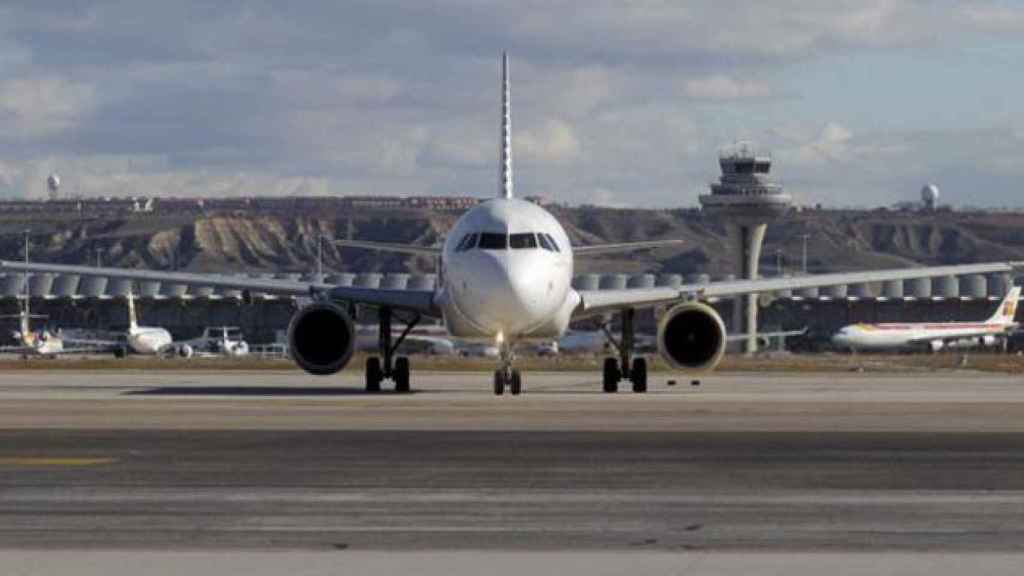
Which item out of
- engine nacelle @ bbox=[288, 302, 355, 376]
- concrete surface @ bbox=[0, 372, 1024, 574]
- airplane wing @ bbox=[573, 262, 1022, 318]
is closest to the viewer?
concrete surface @ bbox=[0, 372, 1024, 574]

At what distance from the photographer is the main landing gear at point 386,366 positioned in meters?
43.9

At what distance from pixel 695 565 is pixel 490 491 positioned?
215 inches

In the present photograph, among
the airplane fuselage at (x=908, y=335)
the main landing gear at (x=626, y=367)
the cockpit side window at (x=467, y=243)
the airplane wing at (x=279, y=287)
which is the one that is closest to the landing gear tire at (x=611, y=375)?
the main landing gear at (x=626, y=367)

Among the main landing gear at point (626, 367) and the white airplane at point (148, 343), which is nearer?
the main landing gear at point (626, 367)

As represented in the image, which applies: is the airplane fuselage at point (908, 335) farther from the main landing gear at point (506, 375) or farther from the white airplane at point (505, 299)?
the main landing gear at point (506, 375)

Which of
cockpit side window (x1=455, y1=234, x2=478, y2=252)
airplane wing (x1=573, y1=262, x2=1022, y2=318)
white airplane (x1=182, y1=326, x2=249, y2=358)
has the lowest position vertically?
white airplane (x1=182, y1=326, x2=249, y2=358)

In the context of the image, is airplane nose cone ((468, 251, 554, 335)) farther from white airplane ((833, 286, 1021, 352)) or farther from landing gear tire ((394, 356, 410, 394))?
white airplane ((833, 286, 1021, 352))

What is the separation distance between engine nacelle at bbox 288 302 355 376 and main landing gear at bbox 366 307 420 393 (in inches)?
24.1

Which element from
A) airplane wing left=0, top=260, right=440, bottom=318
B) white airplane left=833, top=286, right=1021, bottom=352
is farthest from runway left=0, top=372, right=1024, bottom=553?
white airplane left=833, top=286, right=1021, bottom=352

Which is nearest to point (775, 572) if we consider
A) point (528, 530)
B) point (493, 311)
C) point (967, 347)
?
point (528, 530)

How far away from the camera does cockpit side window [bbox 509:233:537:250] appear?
133ft

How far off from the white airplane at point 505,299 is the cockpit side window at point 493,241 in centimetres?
2

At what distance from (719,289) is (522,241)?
304 inches

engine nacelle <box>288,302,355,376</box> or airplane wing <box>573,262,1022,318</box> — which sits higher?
airplane wing <box>573,262,1022,318</box>
